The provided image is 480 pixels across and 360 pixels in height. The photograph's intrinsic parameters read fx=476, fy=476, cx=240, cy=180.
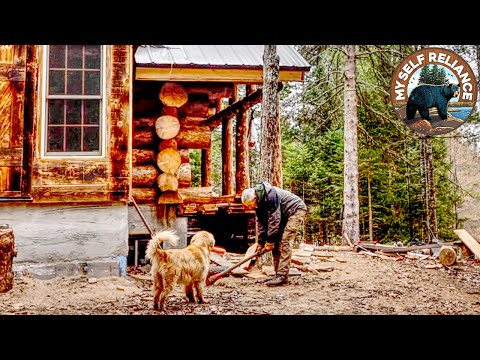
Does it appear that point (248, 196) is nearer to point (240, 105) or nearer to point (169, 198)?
point (169, 198)

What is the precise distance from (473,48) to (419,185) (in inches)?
74.6

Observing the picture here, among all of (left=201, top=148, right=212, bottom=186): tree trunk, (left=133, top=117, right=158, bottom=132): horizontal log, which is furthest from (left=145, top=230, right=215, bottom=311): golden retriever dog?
(left=201, top=148, right=212, bottom=186): tree trunk

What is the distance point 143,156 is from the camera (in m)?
6.02

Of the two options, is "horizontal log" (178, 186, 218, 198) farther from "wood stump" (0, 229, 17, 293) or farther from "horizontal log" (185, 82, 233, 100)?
"wood stump" (0, 229, 17, 293)

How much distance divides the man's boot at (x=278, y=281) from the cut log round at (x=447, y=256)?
192 cm

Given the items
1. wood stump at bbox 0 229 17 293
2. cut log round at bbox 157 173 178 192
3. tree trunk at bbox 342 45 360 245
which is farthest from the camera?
tree trunk at bbox 342 45 360 245

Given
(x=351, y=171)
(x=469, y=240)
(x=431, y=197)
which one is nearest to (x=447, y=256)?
(x=469, y=240)

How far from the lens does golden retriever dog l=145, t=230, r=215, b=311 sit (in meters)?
3.66

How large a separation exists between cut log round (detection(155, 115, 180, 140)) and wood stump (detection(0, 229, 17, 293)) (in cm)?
228

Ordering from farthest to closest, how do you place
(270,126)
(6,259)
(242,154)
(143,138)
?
(242,154)
(143,138)
(270,126)
(6,259)

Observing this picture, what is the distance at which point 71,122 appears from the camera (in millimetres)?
4891

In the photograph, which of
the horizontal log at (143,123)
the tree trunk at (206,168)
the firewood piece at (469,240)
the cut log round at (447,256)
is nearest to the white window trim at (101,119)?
the horizontal log at (143,123)

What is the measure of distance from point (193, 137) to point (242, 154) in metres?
1.06

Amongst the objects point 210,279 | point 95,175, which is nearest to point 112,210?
point 95,175
